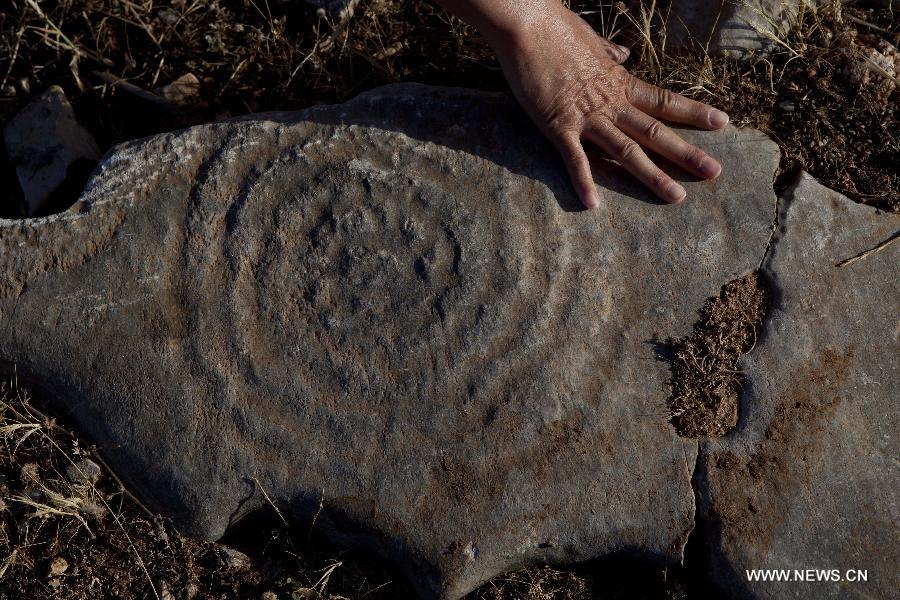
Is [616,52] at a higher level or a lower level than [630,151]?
higher

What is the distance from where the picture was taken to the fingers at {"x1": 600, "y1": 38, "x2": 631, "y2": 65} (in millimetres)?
2160

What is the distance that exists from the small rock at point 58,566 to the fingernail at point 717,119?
212 cm

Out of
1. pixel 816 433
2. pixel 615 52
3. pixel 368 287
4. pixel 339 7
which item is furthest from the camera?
pixel 339 7

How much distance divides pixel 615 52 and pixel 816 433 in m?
1.16

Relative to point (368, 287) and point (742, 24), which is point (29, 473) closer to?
point (368, 287)

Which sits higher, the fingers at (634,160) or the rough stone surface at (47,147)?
the rough stone surface at (47,147)

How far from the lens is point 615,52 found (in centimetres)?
218

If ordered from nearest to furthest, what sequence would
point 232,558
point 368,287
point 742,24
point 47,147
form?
1. point 368,287
2. point 232,558
3. point 742,24
4. point 47,147

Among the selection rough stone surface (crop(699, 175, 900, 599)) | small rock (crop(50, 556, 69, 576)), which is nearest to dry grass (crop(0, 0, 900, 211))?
rough stone surface (crop(699, 175, 900, 599))

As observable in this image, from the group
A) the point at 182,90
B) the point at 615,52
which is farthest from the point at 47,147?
the point at 615,52

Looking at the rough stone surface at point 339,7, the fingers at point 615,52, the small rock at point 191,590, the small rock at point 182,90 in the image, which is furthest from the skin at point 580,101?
the small rock at point 191,590

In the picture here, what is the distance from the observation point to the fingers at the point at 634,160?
6.41 feet

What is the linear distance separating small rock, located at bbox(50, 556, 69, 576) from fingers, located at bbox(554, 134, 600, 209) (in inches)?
67.0

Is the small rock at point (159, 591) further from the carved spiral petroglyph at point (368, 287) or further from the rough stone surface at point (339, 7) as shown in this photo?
the rough stone surface at point (339, 7)
